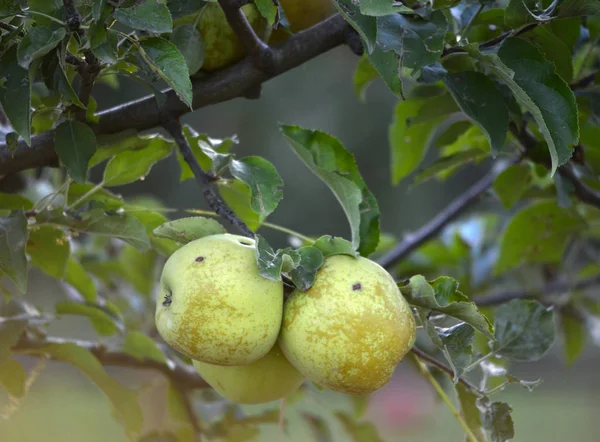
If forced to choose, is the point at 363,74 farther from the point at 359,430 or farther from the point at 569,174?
the point at 359,430

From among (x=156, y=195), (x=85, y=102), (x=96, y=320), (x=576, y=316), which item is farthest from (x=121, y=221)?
(x=156, y=195)

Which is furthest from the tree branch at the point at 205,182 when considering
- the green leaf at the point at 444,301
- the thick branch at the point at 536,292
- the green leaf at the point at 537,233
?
the thick branch at the point at 536,292

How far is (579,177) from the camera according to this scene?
0.79 metres

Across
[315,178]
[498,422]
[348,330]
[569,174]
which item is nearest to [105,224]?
[348,330]

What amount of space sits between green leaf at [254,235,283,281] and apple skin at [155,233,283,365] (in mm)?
17

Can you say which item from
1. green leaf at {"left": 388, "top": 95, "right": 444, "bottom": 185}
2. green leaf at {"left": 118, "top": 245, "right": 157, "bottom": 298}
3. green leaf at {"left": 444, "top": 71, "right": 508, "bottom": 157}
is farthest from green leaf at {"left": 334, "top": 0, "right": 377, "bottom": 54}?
green leaf at {"left": 118, "top": 245, "right": 157, "bottom": 298}

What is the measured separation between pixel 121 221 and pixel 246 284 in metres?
0.20

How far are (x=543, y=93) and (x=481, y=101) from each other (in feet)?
0.20

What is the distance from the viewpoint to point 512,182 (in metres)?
0.87

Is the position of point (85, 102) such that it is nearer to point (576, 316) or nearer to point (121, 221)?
point (121, 221)

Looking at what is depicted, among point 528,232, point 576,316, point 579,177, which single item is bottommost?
point 576,316

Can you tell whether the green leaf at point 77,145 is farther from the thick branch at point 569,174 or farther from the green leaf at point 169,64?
the thick branch at point 569,174

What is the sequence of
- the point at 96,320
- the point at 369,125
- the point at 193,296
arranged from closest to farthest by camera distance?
the point at 193,296 < the point at 96,320 < the point at 369,125

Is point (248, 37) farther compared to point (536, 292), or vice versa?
point (536, 292)
